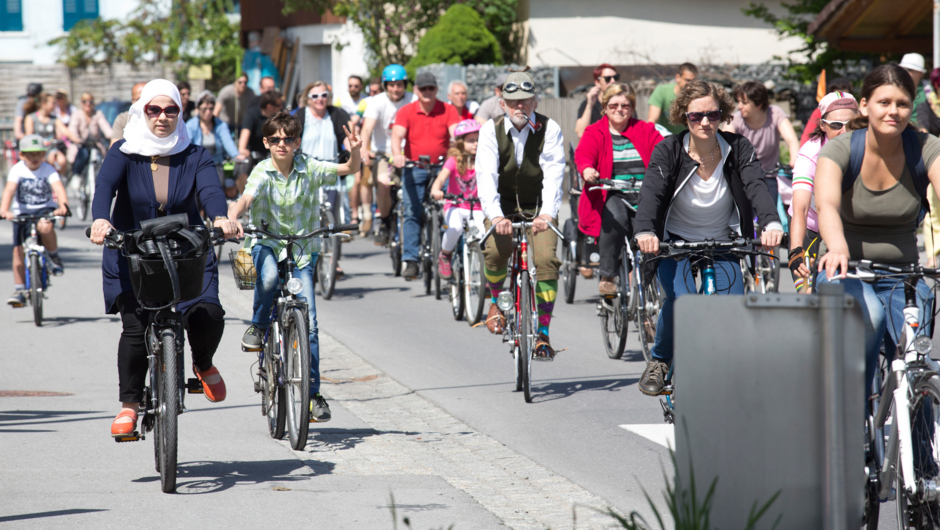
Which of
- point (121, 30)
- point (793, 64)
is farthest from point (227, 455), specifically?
point (121, 30)

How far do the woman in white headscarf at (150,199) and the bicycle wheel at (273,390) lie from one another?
493 millimetres

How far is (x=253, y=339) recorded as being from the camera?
270 inches

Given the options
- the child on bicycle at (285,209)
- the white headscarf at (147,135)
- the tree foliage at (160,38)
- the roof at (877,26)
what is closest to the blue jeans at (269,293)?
the child on bicycle at (285,209)

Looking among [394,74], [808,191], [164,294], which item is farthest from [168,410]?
[394,74]

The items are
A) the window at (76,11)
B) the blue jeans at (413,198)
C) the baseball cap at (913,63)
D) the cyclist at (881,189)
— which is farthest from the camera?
the window at (76,11)

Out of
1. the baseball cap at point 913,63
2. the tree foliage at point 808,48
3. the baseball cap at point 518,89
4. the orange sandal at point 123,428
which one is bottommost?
the orange sandal at point 123,428

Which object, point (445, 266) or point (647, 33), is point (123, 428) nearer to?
point (445, 266)

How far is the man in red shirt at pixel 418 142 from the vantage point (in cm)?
1330

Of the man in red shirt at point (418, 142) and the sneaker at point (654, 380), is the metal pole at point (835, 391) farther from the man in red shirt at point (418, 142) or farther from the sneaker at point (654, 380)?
the man in red shirt at point (418, 142)

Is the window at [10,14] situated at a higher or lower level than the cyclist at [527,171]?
higher

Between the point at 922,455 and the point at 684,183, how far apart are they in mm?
2085

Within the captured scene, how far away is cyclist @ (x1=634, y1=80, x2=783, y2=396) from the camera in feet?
20.3

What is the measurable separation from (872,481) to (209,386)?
10.6 feet

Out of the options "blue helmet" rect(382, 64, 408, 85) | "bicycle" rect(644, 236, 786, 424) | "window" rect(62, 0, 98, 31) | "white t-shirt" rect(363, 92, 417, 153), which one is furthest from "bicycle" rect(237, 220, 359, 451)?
"window" rect(62, 0, 98, 31)
